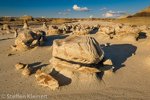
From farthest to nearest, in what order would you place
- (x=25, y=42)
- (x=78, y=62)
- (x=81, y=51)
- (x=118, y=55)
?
1. (x=25, y=42)
2. (x=118, y=55)
3. (x=78, y=62)
4. (x=81, y=51)

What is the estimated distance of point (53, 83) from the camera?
8.52 feet

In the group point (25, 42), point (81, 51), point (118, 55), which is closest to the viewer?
point (81, 51)

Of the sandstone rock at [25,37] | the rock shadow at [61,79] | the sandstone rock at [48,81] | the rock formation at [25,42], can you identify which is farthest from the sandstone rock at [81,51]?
the sandstone rock at [25,37]

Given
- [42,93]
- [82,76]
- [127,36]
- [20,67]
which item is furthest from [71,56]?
[127,36]

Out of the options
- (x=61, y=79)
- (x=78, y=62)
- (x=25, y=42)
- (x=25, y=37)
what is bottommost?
(x=61, y=79)

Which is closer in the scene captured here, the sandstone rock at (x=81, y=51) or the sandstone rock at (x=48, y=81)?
the sandstone rock at (x=48, y=81)

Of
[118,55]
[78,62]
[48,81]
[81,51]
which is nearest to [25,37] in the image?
[48,81]

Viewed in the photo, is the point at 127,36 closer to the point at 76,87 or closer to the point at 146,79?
Result: the point at 146,79

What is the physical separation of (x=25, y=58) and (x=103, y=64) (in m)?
4.03

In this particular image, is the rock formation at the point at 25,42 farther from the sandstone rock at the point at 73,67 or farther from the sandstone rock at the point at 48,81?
the sandstone rock at the point at 48,81

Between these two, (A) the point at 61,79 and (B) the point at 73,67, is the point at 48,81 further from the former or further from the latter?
(B) the point at 73,67

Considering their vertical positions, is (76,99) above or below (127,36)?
below

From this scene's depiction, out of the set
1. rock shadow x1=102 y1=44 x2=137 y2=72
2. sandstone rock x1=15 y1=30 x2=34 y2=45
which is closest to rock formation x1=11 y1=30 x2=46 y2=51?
sandstone rock x1=15 y1=30 x2=34 y2=45

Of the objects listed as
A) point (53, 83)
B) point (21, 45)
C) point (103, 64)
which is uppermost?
point (21, 45)
